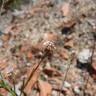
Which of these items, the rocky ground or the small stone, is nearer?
the rocky ground

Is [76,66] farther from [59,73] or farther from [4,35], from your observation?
[4,35]

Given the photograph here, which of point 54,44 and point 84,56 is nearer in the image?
point 54,44

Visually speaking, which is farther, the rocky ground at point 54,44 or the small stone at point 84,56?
the small stone at point 84,56

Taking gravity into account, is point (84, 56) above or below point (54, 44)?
below

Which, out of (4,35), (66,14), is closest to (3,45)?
(4,35)

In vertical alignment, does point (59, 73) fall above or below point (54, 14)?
below
